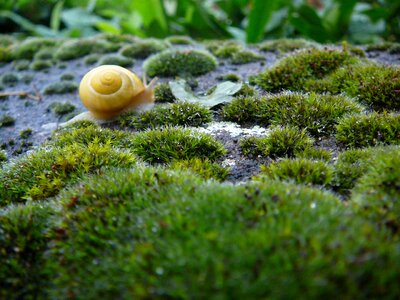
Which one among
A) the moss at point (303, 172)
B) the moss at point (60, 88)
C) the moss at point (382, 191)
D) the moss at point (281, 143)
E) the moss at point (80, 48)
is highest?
the moss at point (382, 191)

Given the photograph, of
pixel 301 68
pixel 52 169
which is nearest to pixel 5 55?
pixel 52 169

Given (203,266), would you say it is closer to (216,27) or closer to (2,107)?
(2,107)

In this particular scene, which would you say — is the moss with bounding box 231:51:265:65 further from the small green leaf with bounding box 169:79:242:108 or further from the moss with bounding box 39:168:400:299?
the moss with bounding box 39:168:400:299

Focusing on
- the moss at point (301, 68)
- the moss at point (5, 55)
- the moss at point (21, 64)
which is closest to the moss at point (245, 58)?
the moss at point (301, 68)

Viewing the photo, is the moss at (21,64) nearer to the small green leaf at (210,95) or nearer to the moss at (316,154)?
the small green leaf at (210,95)

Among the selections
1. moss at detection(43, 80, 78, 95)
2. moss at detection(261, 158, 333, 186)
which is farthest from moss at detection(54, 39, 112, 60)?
moss at detection(261, 158, 333, 186)
